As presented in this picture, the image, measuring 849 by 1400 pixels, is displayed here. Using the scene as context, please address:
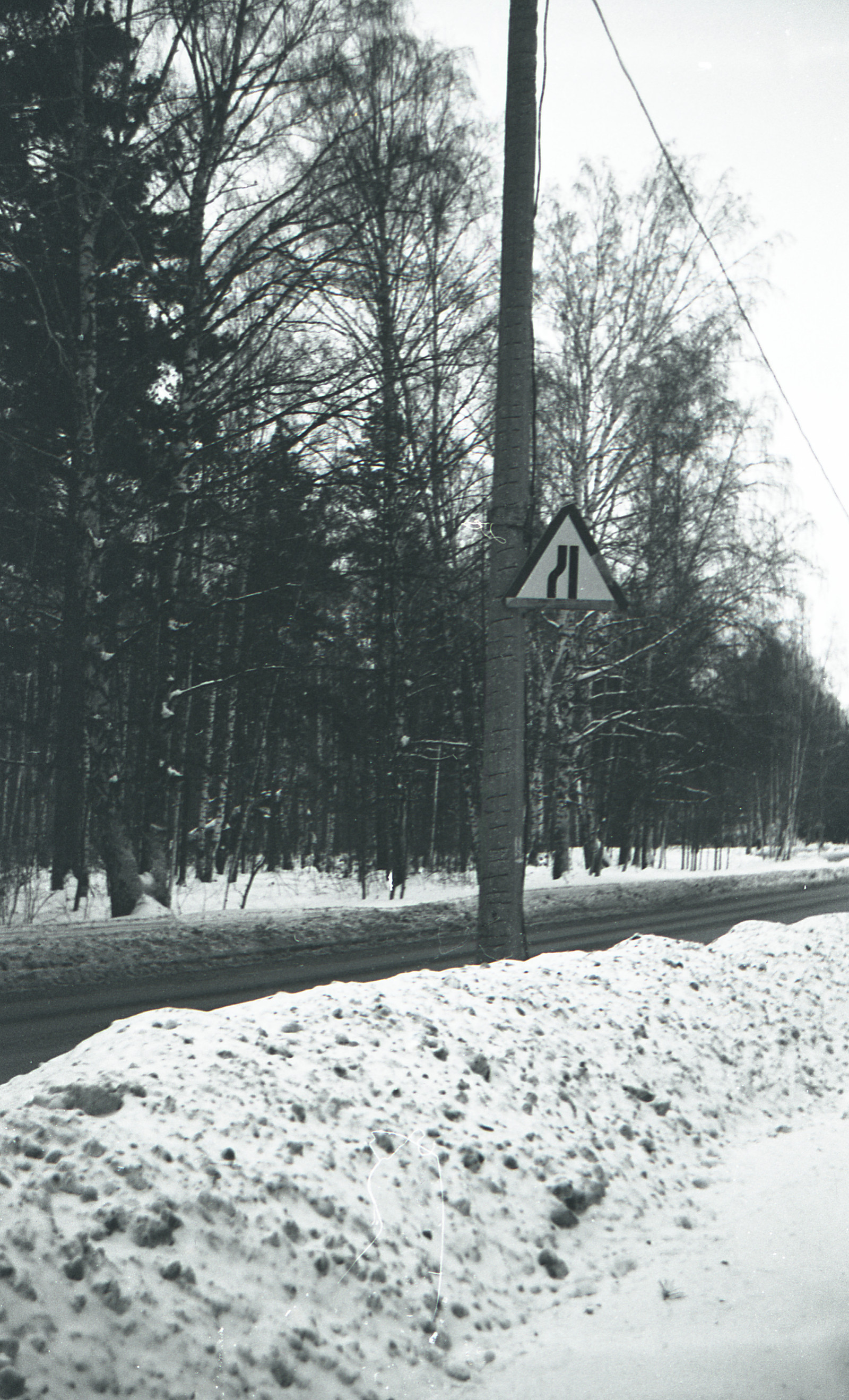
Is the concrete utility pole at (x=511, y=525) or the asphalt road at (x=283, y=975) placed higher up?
the concrete utility pole at (x=511, y=525)

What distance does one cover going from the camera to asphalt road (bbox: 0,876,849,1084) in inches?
260

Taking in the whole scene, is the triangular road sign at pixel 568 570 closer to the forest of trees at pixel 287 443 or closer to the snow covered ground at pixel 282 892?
the forest of trees at pixel 287 443

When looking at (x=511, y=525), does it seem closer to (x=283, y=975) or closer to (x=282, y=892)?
(x=283, y=975)

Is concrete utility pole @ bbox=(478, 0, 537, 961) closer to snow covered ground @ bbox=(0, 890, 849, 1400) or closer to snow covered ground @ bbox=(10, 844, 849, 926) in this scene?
snow covered ground @ bbox=(0, 890, 849, 1400)

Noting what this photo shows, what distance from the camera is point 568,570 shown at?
6.71 meters

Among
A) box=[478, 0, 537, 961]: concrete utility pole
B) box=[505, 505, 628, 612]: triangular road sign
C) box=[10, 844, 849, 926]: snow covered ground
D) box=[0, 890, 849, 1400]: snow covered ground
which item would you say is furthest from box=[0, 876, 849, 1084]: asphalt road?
box=[505, 505, 628, 612]: triangular road sign

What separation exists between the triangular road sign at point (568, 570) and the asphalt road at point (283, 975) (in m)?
2.43

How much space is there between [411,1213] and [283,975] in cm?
594

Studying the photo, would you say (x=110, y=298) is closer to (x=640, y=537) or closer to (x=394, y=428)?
(x=394, y=428)

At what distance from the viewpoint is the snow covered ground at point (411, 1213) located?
2.69 metres

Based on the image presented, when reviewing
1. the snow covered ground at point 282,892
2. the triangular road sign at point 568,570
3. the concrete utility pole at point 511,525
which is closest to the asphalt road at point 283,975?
the concrete utility pole at point 511,525

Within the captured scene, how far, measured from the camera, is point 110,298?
1229 cm

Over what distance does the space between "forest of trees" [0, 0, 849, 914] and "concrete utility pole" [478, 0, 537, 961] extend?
1.28 feet

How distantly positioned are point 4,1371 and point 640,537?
2018 cm
